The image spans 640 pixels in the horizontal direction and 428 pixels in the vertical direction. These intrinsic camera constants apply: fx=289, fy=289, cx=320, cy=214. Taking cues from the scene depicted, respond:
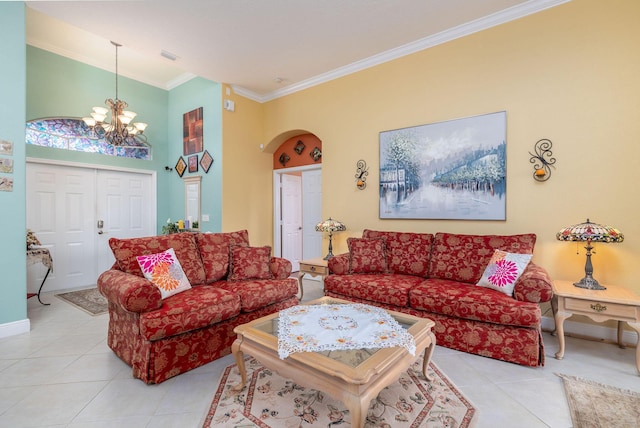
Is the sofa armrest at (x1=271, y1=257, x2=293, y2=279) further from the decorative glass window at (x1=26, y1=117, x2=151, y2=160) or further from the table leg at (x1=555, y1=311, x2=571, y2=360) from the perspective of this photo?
the decorative glass window at (x1=26, y1=117, x2=151, y2=160)

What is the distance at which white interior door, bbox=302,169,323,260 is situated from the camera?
198 inches

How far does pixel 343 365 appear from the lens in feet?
4.59

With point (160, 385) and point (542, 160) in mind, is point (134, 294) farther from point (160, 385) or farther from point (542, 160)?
point (542, 160)

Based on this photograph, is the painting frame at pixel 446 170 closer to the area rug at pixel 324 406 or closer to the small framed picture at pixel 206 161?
the area rug at pixel 324 406

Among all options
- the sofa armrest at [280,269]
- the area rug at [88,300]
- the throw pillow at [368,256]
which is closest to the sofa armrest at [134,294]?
the sofa armrest at [280,269]

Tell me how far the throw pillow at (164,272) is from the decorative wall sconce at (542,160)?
3.49m

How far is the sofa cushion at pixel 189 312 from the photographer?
6.41 feet

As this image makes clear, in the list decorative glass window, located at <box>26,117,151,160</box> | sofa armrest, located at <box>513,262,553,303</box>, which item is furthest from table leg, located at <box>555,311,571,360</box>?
decorative glass window, located at <box>26,117,151,160</box>

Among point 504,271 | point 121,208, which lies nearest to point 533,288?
point 504,271

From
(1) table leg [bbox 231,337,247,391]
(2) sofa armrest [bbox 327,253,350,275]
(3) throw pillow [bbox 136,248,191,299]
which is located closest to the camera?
(1) table leg [bbox 231,337,247,391]

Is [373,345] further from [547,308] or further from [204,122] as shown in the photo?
[204,122]

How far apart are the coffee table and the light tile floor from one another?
1.52ft

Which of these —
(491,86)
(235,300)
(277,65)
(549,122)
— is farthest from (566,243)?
(277,65)

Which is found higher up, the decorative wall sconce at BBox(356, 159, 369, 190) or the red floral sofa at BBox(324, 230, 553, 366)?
the decorative wall sconce at BBox(356, 159, 369, 190)
